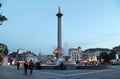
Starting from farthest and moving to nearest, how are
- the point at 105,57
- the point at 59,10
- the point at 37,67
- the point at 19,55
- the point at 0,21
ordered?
the point at 19,55 < the point at 105,57 < the point at 59,10 < the point at 37,67 < the point at 0,21

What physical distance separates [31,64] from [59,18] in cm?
5687

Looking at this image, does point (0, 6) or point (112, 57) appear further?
point (112, 57)

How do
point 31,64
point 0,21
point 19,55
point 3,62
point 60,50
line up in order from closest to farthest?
point 0,21, point 31,64, point 60,50, point 3,62, point 19,55

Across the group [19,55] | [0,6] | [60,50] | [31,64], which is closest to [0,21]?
[0,6]

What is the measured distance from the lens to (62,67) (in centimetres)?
4912

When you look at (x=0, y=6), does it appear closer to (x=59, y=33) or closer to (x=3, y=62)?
(x=59, y=33)

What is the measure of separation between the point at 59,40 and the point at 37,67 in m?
33.0

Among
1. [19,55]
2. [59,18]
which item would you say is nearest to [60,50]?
[59,18]

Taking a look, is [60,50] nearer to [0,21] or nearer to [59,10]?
[59,10]

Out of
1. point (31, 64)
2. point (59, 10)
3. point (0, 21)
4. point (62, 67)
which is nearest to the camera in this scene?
point (0, 21)

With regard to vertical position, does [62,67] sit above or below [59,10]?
below

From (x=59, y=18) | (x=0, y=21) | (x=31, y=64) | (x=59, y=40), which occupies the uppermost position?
(x=59, y=18)

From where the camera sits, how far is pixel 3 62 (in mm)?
110625

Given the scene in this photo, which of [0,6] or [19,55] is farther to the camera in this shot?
[19,55]
